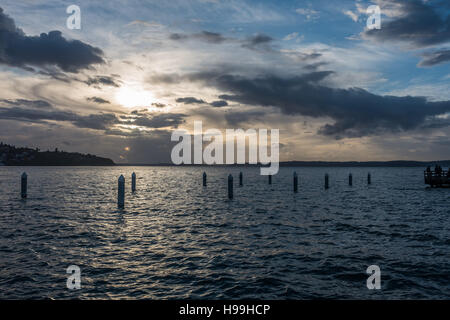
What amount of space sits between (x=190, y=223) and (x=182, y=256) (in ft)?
27.3

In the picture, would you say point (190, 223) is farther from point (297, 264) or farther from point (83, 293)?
point (83, 293)

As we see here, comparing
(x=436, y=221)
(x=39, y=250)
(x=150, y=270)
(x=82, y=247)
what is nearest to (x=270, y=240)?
(x=150, y=270)

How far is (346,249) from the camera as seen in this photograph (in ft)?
46.2

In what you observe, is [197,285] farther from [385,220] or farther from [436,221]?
[436,221]

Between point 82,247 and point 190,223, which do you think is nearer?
point 82,247

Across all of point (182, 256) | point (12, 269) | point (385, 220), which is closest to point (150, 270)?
point (182, 256)

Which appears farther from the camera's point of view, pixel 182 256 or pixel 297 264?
pixel 182 256

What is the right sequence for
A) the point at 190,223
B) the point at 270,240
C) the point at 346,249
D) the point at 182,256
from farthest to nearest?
the point at 190,223
the point at 270,240
the point at 346,249
the point at 182,256

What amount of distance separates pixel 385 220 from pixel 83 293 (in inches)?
820
